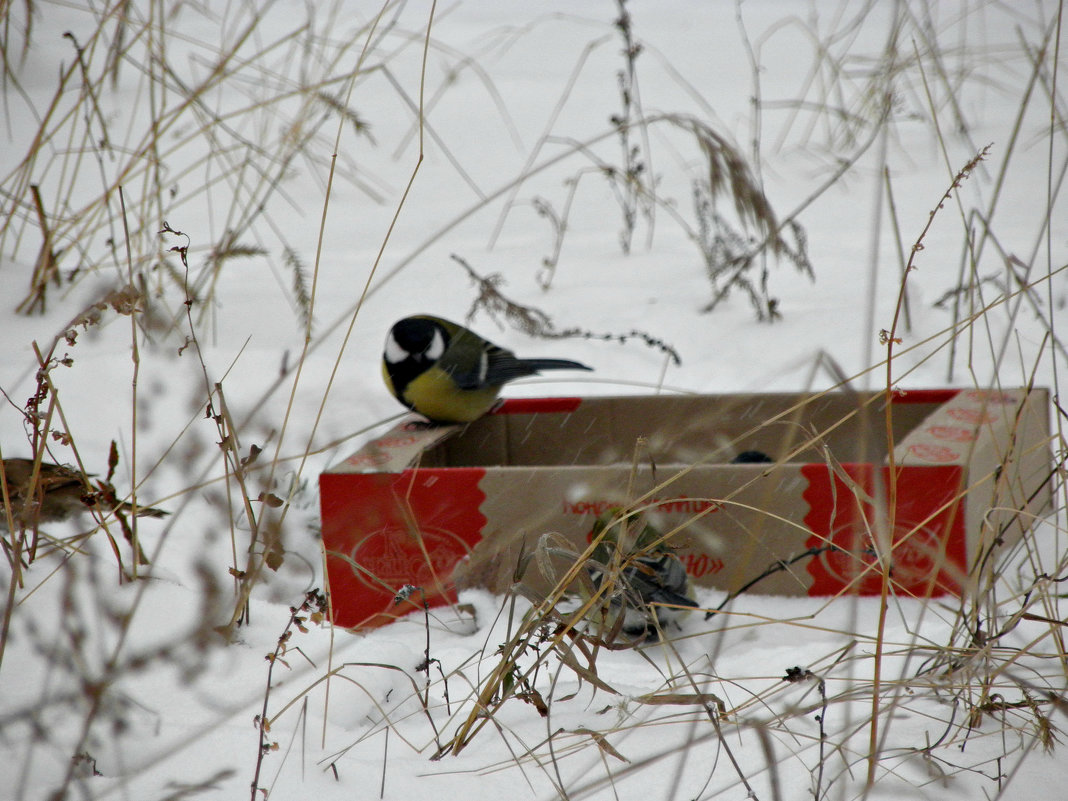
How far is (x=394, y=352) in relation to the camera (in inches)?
119

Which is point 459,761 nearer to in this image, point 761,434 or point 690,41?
point 761,434

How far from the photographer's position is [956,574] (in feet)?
4.09

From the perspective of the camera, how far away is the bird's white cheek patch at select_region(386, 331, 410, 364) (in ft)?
9.84

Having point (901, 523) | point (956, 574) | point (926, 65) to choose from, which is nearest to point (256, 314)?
point (901, 523)

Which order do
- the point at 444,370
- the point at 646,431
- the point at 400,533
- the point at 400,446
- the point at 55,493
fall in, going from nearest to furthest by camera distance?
the point at 55,493 → the point at 400,533 → the point at 400,446 → the point at 444,370 → the point at 646,431

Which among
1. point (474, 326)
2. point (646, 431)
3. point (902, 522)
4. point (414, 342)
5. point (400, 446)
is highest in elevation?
point (414, 342)

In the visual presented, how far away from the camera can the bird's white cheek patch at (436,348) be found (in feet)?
9.78

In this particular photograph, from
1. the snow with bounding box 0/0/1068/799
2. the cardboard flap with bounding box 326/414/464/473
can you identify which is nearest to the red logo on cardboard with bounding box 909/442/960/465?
the snow with bounding box 0/0/1068/799

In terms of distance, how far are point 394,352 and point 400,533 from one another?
2.54ft

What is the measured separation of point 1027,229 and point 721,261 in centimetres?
142

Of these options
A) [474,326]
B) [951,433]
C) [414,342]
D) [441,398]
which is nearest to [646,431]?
[441,398]

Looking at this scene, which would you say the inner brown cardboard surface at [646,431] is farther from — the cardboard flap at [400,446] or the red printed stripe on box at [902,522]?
the red printed stripe on box at [902,522]

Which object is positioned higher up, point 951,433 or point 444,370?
point 444,370

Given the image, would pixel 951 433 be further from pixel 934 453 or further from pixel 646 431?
pixel 646 431
